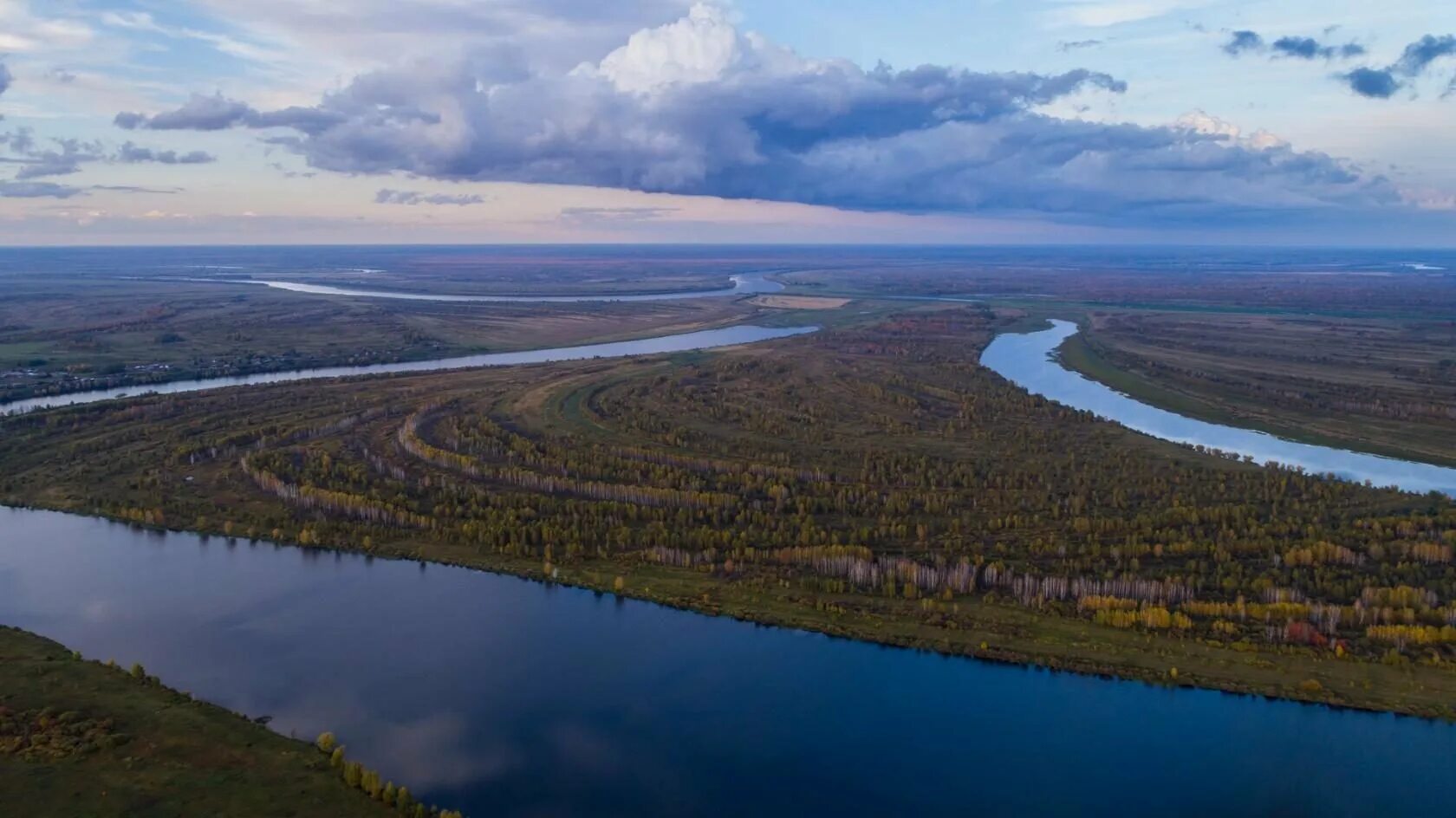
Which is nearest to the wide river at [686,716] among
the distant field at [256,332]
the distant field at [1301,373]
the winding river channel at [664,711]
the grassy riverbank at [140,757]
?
the winding river channel at [664,711]

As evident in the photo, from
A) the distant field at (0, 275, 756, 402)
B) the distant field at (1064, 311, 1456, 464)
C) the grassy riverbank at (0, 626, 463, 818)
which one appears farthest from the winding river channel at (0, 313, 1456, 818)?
the distant field at (0, 275, 756, 402)

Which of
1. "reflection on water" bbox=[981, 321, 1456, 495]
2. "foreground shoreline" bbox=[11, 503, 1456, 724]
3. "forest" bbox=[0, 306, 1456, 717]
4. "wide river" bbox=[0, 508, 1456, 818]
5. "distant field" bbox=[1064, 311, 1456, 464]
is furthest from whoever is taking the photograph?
"distant field" bbox=[1064, 311, 1456, 464]

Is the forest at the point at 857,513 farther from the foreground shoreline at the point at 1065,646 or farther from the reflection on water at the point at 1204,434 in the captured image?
the reflection on water at the point at 1204,434

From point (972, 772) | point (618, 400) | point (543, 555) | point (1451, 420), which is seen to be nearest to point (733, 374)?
point (618, 400)

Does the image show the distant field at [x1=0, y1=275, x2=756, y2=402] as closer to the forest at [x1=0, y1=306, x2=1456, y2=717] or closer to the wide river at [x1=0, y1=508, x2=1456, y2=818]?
the forest at [x1=0, y1=306, x2=1456, y2=717]

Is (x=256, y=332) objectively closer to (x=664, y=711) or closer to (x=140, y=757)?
(x=140, y=757)

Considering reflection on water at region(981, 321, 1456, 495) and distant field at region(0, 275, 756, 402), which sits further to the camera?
distant field at region(0, 275, 756, 402)

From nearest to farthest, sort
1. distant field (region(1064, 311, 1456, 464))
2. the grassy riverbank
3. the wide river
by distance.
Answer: the grassy riverbank
the wide river
distant field (region(1064, 311, 1456, 464))

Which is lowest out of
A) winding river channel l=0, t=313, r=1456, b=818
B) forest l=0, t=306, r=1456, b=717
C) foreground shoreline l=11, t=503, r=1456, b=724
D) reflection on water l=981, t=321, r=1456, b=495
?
winding river channel l=0, t=313, r=1456, b=818

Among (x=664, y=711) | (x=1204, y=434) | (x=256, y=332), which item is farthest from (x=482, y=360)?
(x=664, y=711)
